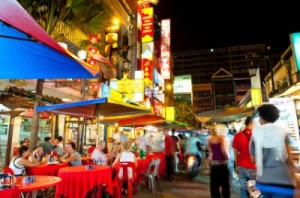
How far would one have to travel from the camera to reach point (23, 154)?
6.14 meters

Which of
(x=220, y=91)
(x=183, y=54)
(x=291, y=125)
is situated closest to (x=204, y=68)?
(x=183, y=54)

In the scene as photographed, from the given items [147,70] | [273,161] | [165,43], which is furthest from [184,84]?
[273,161]

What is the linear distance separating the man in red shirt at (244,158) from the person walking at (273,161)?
2.16 m

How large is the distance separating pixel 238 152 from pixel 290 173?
8.43 feet

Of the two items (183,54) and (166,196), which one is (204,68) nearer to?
(183,54)

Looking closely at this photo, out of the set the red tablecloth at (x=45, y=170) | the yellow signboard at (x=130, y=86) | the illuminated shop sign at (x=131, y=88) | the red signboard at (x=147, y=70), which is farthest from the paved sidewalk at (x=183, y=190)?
the red signboard at (x=147, y=70)

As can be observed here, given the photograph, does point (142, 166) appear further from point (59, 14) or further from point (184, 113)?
point (184, 113)

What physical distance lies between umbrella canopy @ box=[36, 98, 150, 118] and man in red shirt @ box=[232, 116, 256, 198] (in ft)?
11.1

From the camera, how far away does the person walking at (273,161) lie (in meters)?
2.80

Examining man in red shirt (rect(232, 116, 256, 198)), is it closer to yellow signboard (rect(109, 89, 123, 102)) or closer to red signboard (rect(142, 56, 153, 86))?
yellow signboard (rect(109, 89, 123, 102))

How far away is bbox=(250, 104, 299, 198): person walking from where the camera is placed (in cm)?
280

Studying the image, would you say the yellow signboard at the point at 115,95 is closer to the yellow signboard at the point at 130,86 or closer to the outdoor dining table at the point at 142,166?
the yellow signboard at the point at 130,86

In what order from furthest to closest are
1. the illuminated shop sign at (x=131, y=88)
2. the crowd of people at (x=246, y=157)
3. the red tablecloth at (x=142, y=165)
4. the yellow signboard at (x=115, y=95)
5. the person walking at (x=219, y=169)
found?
the illuminated shop sign at (x=131, y=88)
the yellow signboard at (x=115, y=95)
the red tablecloth at (x=142, y=165)
the person walking at (x=219, y=169)
the crowd of people at (x=246, y=157)

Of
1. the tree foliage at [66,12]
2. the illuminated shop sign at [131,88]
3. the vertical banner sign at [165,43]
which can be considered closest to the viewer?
the tree foliage at [66,12]
